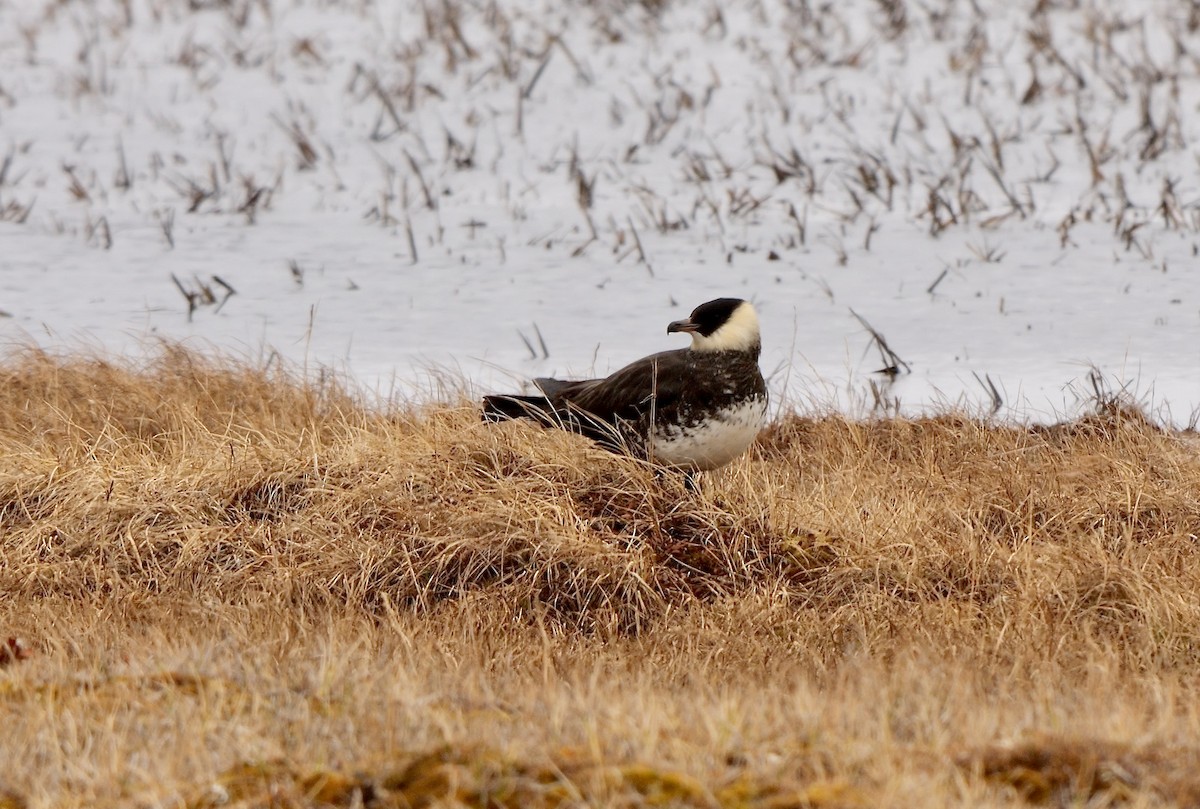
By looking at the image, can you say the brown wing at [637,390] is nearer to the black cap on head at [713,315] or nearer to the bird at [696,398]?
the bird at [696,398]

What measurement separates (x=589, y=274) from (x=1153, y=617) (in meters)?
4.74

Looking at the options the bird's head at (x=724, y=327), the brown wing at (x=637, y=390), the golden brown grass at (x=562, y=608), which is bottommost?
the golden brown grass at (x=562, y=608)

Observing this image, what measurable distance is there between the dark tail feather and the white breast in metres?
0.59

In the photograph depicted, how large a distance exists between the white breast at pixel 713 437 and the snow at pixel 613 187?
155 cm

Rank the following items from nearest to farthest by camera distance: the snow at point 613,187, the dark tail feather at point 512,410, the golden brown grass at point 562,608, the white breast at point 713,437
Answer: the golden brown grass at point 562,608
the white breast at point 713,437
the dark tail feather at point 512,410
the snow at point 613,187

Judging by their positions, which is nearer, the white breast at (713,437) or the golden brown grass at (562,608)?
the golden brown grass at (562,608)

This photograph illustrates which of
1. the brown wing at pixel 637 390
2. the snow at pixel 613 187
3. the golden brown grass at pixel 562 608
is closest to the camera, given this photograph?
the golden brown grass at pixel 562 608

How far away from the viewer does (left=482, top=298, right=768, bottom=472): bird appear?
17.1 feet

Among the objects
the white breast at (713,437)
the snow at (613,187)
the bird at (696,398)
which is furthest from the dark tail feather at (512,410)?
the snow at (613,187)

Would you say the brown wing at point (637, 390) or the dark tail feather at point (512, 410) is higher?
the brown wing at point (637, 390)

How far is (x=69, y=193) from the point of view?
33.5 feet

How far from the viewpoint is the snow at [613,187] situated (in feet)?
26.1

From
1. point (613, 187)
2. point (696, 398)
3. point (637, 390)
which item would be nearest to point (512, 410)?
point (637, 390)

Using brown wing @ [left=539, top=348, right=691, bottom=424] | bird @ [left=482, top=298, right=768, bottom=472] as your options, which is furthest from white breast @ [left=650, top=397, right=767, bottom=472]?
brown wing @ [left=539, top=348, right=691, bottom=424]
